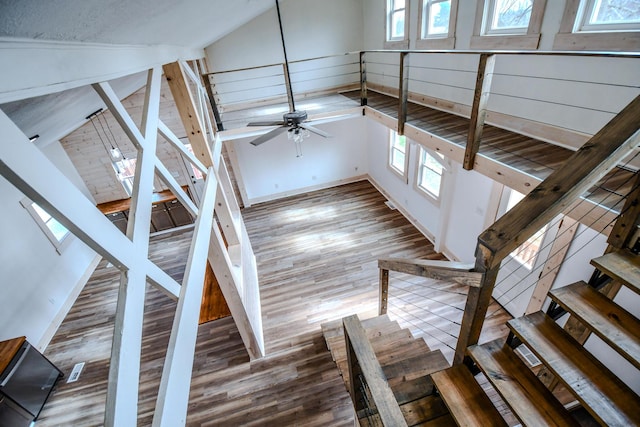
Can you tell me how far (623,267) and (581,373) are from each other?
62 centimetres

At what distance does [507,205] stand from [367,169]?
16.2 feet

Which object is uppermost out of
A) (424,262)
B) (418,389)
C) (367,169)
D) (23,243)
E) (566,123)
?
(566,123)

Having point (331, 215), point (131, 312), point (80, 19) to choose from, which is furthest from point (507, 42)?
point (331, 215)

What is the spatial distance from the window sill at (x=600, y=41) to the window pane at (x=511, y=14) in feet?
1.77

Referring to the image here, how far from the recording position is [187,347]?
5.11 feet

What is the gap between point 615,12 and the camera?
232 cm

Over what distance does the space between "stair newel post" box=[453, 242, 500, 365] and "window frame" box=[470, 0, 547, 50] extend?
3060 mm

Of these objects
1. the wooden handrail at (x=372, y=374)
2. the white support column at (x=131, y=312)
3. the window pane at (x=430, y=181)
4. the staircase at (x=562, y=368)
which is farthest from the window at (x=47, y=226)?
the window pane at (x=430, y=181)

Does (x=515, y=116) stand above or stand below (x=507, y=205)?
above

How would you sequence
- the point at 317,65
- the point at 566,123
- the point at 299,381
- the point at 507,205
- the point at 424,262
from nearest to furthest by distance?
the point at 424,262
the point at 566,123
the point at 299,381
the point at 507,205
the point at 317,65

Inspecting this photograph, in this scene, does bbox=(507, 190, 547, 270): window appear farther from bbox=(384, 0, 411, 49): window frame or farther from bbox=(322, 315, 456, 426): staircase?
bbox=(384, 0, 411, 49): window frame

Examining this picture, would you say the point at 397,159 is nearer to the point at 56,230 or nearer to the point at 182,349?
the point at 182,349

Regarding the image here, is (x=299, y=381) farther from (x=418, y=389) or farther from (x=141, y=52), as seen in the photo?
(x=141, y=52)

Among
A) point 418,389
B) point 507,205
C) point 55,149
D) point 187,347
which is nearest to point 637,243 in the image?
point 418,389
